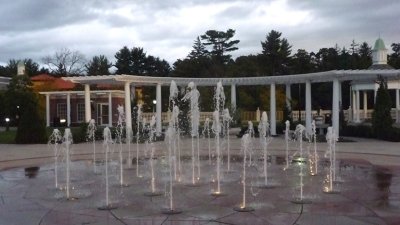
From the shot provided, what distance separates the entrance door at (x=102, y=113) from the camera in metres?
47.3

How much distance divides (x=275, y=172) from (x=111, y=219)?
636 centimetres

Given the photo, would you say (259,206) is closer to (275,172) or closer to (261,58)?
(275,172)

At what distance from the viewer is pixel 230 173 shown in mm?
13305

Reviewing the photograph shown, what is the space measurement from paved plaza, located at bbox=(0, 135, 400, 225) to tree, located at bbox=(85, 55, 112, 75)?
187 ft

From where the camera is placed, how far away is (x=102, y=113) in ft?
157

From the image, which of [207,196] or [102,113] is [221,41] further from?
[207,196]

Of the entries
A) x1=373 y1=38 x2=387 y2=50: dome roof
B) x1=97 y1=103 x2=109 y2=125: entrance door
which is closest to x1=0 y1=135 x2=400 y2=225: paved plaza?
x1=373 y1=38 x2=387 y2=50: dome roof

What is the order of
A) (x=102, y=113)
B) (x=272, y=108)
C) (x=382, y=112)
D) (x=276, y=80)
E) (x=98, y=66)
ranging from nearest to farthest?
(x=382, y=112), (x=276, y=80), (x=272, y=108), (x=102, y=113), (x=98, y=66)

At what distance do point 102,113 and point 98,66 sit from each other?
28607mm

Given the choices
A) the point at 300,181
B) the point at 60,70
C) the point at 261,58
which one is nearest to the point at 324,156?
the point at 300,181

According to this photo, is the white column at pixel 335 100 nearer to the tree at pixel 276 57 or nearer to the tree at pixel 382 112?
the tree at pixel 382 112

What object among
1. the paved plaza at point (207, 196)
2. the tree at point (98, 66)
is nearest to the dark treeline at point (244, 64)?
the tree at point (98, 66)

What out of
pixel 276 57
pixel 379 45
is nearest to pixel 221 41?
pixel 276 57

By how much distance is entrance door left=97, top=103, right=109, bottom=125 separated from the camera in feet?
155
